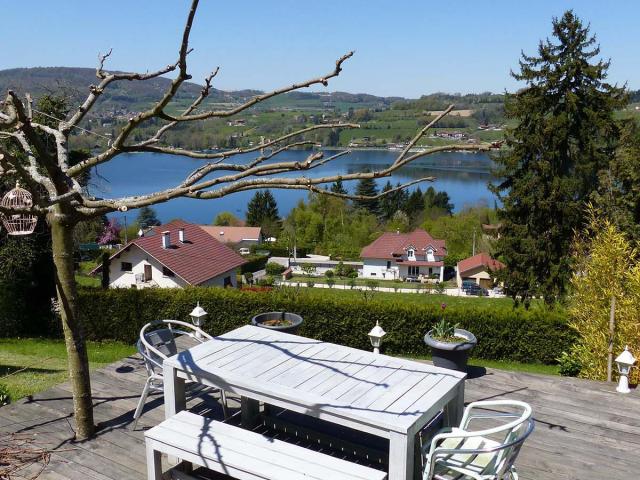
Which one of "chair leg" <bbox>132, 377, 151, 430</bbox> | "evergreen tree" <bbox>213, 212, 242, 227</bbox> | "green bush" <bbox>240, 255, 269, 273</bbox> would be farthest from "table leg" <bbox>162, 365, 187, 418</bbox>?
"evergreen tree" <bbox>213, 212, 242, 227</bbox>

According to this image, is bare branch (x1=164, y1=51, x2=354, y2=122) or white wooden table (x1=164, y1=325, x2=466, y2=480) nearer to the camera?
bare branch (x1=164, y1=51, x2=354, y2=122)

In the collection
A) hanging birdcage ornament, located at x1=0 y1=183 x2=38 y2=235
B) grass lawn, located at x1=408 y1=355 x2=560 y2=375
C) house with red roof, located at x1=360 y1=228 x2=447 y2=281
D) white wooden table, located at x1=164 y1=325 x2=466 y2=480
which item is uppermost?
hanging birdcage ornament, located at x1=0 y1=183 x2=38 y2=235

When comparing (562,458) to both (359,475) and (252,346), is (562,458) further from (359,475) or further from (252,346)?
(252,346)

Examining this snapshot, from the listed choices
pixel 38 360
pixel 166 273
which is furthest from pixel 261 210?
pixel 38 360

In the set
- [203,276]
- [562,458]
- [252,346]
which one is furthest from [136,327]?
[203,276]

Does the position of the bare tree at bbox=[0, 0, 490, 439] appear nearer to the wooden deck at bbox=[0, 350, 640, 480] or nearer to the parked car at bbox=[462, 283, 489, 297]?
the wooden deck at bbox=[0, 350, 640, 480]

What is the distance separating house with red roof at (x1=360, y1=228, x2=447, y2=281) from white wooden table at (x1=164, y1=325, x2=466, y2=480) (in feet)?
145

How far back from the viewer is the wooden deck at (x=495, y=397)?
4.10m

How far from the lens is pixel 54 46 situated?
5746 mm

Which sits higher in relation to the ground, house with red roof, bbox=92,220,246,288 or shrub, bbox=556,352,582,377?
shrub, bbox=556,352,582,377

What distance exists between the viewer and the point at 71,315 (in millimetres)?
4234

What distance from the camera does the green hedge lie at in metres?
9.20

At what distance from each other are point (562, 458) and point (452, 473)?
1.47 m

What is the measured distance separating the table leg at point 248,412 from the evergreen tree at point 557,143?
13106 mm
